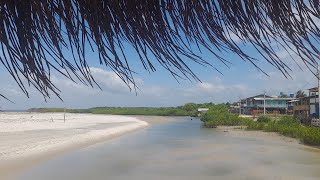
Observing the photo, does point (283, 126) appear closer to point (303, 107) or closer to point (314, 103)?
point (314, 103)

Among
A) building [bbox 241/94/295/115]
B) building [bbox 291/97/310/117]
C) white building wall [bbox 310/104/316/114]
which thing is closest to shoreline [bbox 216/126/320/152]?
white building wall [bbox 310/104/316/114]

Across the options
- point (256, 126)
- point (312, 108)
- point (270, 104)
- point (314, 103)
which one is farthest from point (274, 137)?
point (270, 104)

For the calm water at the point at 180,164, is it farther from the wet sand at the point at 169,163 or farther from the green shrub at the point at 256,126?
the green shrub at the point at 256,126

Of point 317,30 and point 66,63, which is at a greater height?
point 317,30

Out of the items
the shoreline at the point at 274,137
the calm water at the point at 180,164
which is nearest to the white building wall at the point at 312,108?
the shoreline at the point at 274,137

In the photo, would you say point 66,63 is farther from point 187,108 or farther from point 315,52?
point 187,108

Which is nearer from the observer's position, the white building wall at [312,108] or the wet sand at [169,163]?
the wet sand at [169,163]

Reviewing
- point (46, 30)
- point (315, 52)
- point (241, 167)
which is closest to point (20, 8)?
point (46, 30)

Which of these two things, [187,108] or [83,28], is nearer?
[83,28]

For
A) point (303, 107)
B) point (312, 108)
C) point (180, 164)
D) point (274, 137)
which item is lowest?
point (180, 164)

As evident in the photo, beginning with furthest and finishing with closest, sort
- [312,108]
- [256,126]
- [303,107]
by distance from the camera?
[303,107]
[256,126]
[312,108]

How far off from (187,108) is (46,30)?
454 ft

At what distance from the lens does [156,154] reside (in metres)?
26.0

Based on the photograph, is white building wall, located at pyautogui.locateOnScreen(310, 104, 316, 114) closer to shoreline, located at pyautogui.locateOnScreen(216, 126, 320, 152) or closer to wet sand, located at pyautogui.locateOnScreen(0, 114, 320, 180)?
shoreline, located at pyautogui.locateOnScreen(216, 126, 320, 152)
